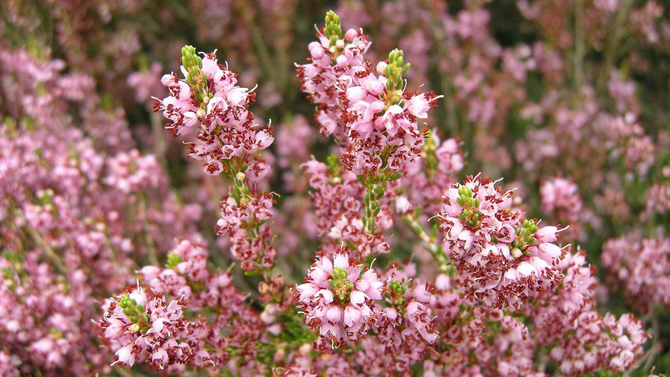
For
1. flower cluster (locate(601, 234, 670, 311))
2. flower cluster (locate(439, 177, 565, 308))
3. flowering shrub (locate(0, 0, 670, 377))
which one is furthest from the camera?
flower cluster (locate(601, 234, 670, 311))

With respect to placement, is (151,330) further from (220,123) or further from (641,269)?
(641,269)

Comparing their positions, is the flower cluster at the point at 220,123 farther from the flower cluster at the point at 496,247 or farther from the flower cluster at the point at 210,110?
the flower cluster at the point at 496,247

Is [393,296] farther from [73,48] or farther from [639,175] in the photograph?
[73,48]

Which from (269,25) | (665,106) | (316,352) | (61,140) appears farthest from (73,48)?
(665,106)

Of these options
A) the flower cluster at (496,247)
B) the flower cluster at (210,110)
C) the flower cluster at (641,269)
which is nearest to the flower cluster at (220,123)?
the flower cluster at (210,110)

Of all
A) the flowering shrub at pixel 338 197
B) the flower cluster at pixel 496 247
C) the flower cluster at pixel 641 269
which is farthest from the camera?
the flower cluster at pixel 641 269

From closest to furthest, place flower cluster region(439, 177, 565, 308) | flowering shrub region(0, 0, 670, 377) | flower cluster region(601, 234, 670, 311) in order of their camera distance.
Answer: flower cluster region(439, 177, 565, 308), flowering shrub region(0, 0, 670, 377), flower cluster region(601, 234, 670, 311)

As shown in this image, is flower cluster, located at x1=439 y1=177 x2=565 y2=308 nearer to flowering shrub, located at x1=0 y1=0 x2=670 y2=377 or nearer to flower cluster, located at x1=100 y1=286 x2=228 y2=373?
flowering shrub, located at x1=0 y1=0 x2=670 y2=377

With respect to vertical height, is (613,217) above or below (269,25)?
below

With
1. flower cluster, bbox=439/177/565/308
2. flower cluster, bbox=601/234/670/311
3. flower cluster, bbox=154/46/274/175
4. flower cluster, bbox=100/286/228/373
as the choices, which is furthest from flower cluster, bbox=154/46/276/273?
flower cluster, bbox=601/234/670/311
